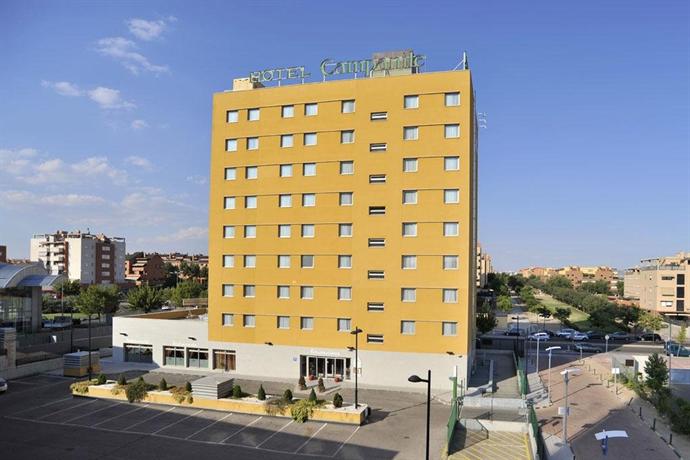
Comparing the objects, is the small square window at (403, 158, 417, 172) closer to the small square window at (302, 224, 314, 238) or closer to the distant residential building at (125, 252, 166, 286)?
the small square window at (302, 224, 314, 238)

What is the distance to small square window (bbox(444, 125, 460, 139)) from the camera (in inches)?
1766

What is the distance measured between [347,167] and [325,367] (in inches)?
707

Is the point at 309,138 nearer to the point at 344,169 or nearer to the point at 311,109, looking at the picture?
the point at 311,109

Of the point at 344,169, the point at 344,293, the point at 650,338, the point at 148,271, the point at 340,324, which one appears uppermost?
the point at 344,169

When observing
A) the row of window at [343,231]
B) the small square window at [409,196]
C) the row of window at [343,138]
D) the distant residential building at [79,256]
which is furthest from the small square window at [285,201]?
the distant residential building at [79,256]

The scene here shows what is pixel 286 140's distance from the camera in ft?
162

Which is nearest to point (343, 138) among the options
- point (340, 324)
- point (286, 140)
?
point (286, 140)

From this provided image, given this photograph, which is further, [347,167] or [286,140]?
[286,140]

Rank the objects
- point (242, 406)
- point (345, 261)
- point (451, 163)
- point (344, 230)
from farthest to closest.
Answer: point (344, 230) < point (345, 261) < point (451, 163) < point (242, 406)

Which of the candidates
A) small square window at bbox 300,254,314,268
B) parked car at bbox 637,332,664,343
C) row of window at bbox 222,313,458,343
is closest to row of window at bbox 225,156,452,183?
small square window at bbox 300,254,314,268

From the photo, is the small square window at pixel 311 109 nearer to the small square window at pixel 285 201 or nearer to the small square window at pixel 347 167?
the small square window at pixel 347 167

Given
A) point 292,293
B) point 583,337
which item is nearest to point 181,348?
point 292,293

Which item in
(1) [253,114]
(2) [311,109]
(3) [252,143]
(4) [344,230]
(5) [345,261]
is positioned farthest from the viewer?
(1) [253,114]

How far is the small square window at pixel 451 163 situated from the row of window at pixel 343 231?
15.5 ft
